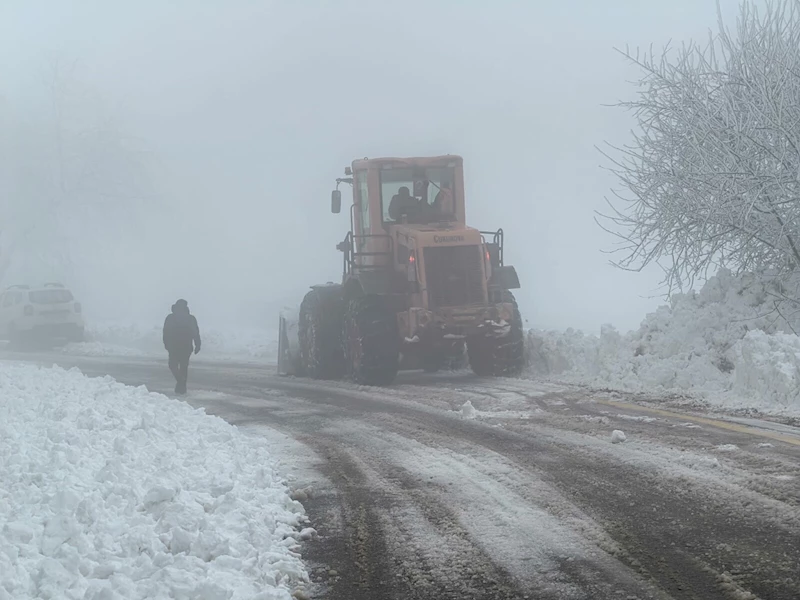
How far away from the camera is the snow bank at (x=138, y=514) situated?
4.23 meters

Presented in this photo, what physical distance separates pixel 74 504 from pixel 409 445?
3940 millimetres

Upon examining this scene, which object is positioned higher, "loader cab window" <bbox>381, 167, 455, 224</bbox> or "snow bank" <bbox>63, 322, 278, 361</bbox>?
"loader cab window" <bbox>381, 167, 455, 224</bbox>

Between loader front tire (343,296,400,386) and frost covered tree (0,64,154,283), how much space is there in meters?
34.5

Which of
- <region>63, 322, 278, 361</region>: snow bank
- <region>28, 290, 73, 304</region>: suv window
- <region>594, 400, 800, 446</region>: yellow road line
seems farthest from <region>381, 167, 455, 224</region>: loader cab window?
<region>28, 290, 73, 304</region>: suv window

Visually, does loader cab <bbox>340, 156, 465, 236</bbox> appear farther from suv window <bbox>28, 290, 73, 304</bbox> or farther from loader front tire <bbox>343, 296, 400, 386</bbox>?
suv window <bbox>28, 290, 73, 304</bbox>

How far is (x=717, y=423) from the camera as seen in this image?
888 cm

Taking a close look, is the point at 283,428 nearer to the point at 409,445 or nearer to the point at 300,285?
the point at 409,445

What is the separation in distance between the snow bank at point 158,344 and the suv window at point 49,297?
1.43 meters

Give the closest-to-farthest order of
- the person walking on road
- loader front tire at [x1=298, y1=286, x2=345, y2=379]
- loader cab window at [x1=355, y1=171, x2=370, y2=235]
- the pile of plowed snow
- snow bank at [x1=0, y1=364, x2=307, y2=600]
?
snow bank at [x1=0, y1=364, x2=307, y2=600]
the pile of plowed snow
the person walking on road
loader cab window at [x1=355, y1=171, x2=370, y2=235]
loader front tire at [x1=298, y1=286, x2=345, y2=379]

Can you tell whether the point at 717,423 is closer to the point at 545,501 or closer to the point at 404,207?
the point at 545,501

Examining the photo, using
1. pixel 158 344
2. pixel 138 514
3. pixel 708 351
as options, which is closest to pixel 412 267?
pixel 708 351

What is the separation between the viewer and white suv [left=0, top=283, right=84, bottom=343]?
2820 centimetres

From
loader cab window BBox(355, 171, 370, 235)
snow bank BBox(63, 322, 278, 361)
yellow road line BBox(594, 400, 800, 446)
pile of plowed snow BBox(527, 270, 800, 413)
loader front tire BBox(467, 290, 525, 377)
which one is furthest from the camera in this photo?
snow bank BBox(63, 322, 278, 361)

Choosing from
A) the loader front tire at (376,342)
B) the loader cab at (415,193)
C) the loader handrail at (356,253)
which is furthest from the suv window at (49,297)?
the loader front tire at (376,342)
